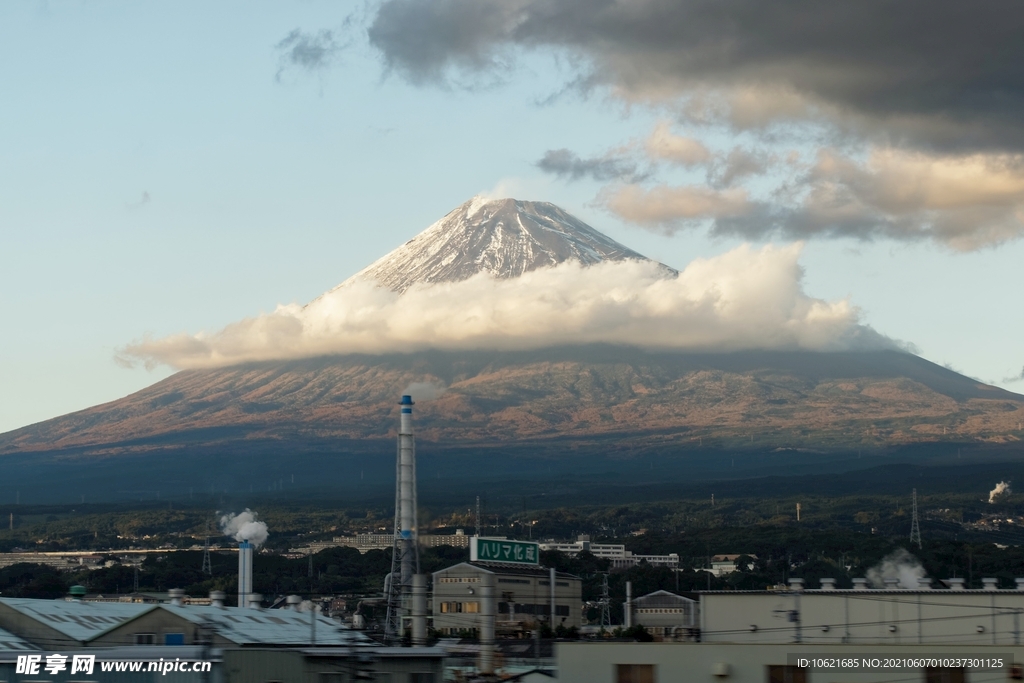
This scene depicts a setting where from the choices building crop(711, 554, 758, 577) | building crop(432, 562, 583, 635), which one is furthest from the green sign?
building crop(711, 554, 758, 577)

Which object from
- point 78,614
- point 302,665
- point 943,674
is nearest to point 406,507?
point 78,614

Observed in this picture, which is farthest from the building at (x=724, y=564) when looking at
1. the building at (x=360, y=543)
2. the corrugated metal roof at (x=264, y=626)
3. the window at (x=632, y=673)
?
the window at (x=632, y=673)

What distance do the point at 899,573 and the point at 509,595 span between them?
975 inches

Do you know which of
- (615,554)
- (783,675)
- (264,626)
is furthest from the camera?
(615,554)

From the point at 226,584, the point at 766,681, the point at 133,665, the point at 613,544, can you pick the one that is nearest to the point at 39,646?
the point at 133,665

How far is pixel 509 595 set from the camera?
9144 cm

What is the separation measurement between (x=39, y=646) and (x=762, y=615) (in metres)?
24.1

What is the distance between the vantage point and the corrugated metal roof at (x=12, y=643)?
4150 cm

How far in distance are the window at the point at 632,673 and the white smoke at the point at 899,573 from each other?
2682 cm

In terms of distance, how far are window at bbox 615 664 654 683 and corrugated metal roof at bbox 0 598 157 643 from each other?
50.1 feet

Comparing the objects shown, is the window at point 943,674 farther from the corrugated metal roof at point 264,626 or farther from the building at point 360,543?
the building at point 360,543

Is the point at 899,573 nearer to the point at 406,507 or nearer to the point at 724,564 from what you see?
the point at 406,507

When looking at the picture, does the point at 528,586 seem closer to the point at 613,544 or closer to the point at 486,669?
the point at 486,669

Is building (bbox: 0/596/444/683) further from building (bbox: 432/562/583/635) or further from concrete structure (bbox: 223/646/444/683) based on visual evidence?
building (bbox: 432/562/583/635)
